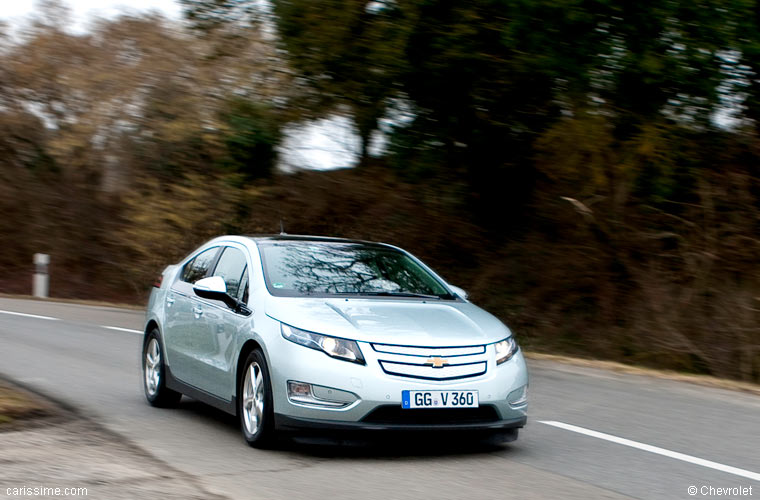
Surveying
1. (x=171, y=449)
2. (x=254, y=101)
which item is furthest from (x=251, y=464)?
(x=254, y=101)

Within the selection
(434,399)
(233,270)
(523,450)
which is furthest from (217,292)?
(523,450)

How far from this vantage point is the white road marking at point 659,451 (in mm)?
6691

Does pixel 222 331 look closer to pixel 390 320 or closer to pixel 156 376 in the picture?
pixel 390 320

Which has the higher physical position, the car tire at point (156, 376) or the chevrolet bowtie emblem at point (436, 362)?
the chevrolet bowtie emblem at point (436, 362)

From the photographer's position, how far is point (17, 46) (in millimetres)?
30766

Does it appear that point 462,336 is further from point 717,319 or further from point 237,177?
point 237,177

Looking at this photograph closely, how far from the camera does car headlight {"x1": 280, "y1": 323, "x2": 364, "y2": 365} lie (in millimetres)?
6655

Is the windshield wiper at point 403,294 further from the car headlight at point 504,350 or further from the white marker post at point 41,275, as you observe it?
the white marker post at point 41,275

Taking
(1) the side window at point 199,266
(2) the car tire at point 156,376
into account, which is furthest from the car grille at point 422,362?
(2) the car tire at point 156,376

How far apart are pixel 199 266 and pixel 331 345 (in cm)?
268

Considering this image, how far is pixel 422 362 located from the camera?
6.65 m

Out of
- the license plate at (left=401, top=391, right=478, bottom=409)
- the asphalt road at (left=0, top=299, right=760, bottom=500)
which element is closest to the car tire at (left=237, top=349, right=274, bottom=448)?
the asphalt road at (left=0, top=299, right=760, bottom=500)

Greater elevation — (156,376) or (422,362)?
(422,362)

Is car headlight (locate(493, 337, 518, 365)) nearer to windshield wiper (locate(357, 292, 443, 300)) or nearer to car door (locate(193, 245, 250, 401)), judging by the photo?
windshield wiper (locate(357, 292, 443, 300))
